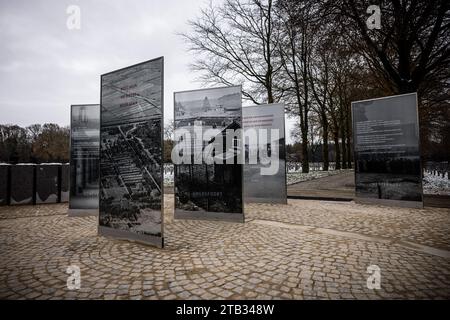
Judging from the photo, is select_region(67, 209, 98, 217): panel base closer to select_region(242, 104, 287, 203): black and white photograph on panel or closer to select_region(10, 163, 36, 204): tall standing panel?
select_region(10, 163, 36, 204): tall standing panel

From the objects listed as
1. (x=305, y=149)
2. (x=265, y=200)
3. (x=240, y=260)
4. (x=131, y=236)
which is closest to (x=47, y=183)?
(x=131, y=236)

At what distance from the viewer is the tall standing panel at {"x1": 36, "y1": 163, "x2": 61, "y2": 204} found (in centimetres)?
1027

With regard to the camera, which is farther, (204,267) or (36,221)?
(36,221)

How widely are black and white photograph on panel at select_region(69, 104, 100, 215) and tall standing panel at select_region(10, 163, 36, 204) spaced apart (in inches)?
143

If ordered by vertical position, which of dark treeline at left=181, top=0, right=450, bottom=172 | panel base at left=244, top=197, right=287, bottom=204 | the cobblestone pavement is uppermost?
dark treeline at left=181, top=0, right=450, bottom=172

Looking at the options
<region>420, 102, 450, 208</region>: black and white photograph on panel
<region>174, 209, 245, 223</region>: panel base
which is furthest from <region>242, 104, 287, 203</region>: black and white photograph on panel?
<region>420, 102, 450, 208</region>: black and white photograph on panel

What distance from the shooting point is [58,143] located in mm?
64312

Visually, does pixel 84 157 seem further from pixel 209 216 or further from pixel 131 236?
pixel 209 216

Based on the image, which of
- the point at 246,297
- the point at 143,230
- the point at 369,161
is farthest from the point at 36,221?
the point at 369,161

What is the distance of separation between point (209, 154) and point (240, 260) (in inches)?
137

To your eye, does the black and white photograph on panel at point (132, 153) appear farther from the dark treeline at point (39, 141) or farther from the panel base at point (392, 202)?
the dark treeline at point (39, 141)

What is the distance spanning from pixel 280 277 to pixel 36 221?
7201 mm

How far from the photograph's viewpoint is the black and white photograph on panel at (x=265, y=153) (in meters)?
9.29
